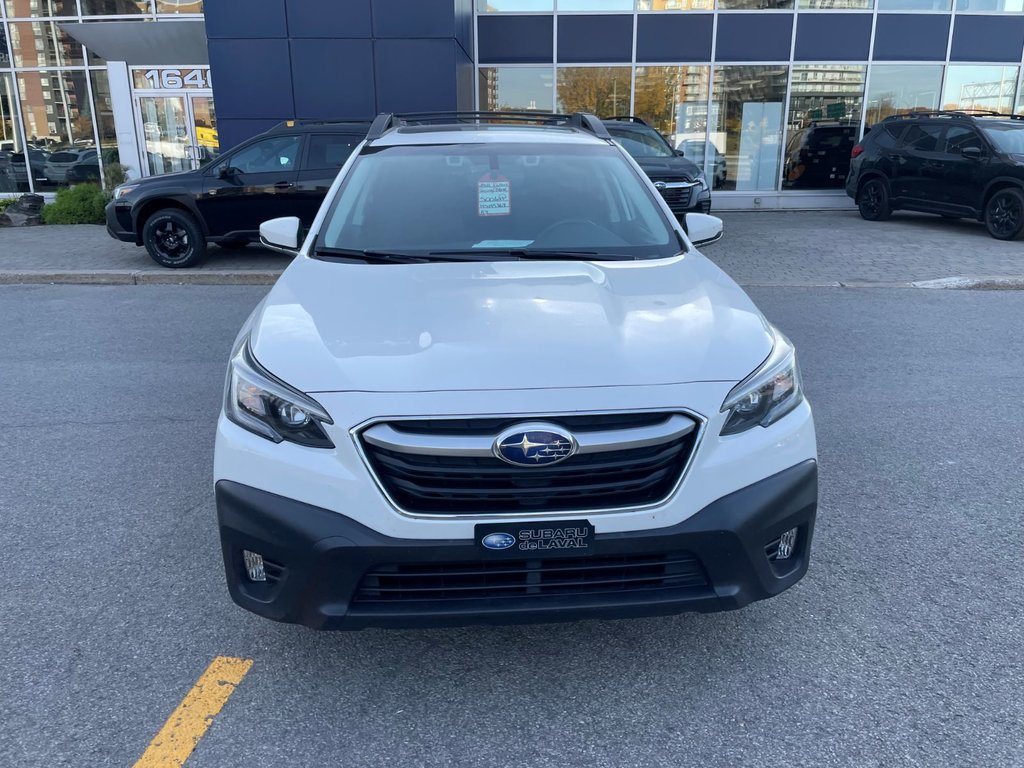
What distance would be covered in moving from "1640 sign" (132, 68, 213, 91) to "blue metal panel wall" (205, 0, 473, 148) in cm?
280

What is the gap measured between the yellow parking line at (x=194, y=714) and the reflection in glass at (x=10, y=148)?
19130 millimetres

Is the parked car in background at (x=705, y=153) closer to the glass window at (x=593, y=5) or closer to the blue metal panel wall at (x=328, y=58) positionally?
the glass window at (x=593, y=5)

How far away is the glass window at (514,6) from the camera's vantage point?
17.0 m

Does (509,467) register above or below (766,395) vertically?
below

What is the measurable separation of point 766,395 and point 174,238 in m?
9.81

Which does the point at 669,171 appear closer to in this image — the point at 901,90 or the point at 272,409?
the point at 901,90

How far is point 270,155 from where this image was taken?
10.7 m

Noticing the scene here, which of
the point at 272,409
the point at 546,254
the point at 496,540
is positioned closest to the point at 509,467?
the point at 496,540

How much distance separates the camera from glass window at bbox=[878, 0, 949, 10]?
16.9 m

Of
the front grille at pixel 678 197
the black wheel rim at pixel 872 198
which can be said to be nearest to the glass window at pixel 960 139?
the black wheel rim at pixel 872 198

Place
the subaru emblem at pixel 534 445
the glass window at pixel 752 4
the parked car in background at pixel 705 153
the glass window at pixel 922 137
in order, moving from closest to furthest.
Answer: the subaru emblem at pixel 534 445 → the glass window at pixel 922 137 → the glass window at pixel 752 4 → the parked car in background at pixel 705 153

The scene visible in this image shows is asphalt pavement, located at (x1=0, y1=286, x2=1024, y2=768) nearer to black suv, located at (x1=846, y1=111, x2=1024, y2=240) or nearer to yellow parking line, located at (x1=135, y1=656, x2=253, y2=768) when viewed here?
yellow parking line, located at (x1=135, y1=656, x2=253, y2=768)

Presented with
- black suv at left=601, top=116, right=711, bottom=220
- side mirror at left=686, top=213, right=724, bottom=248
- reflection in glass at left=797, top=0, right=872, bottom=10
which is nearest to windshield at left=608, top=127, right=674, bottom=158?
black suv at left=601, top=116, right=711, bottom=220

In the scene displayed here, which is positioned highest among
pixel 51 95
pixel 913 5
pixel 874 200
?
pixel 913 5
